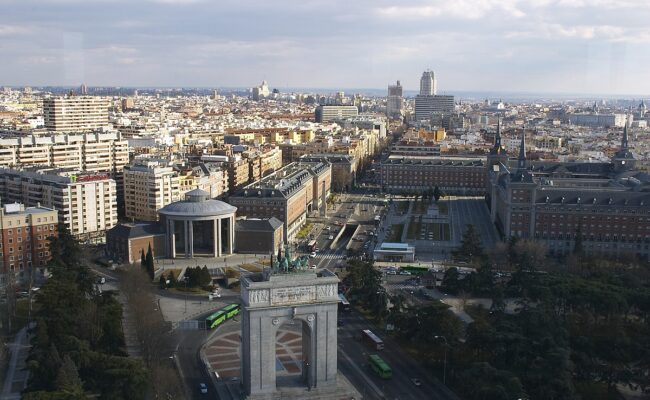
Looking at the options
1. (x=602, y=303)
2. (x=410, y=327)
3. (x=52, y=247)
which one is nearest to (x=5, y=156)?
(x=52, y=247)

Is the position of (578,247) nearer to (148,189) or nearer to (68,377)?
(148,189)

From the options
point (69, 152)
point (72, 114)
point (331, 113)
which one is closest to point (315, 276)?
point (69, 152)

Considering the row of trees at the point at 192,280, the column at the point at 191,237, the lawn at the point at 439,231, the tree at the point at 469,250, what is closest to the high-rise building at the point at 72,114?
the column at the point at 191,237

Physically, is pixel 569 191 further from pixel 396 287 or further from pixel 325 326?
pixel 325 326

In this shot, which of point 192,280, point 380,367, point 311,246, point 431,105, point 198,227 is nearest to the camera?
point 380,367

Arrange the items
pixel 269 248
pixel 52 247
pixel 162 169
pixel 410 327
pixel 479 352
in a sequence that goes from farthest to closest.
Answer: pixel 162 169
pixel 269 248
pixel 52 247
pixel 410 327
pixel 479 352

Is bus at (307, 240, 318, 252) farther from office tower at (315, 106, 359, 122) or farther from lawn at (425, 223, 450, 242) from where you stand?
office tower at (315, 106, 359, 122)

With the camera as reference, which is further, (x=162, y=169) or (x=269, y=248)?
(x=162, y=169)
